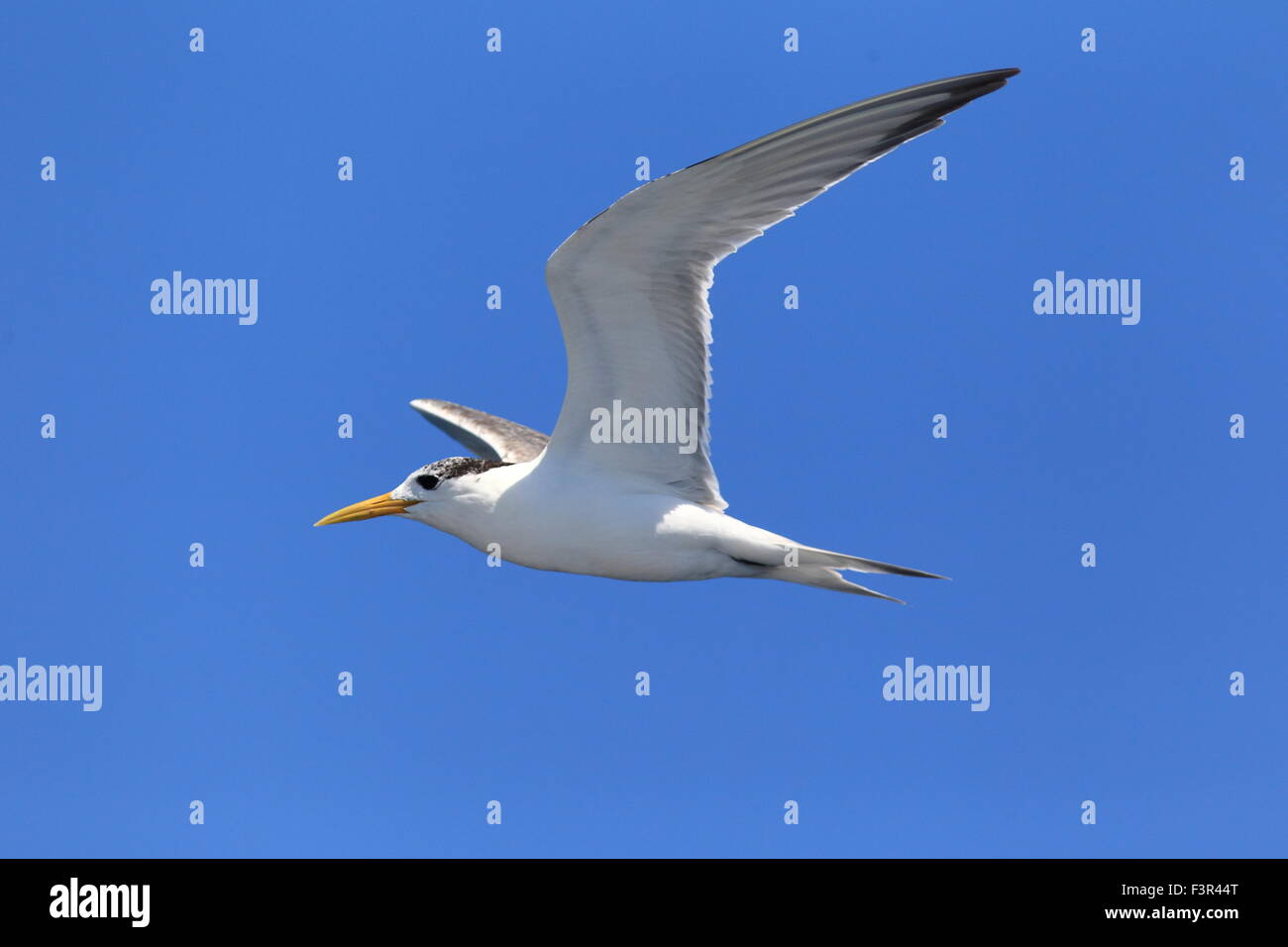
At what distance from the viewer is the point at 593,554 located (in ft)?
24.0

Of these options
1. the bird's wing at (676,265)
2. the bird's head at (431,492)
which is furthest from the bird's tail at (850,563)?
the bird's head at (431,492)

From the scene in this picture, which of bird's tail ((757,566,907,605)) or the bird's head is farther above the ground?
the bird's head

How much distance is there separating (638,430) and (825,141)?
6.47 feet

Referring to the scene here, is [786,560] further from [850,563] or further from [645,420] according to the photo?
[645,420]

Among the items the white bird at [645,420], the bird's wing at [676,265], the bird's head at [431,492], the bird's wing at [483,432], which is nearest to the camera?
the bird's wing at [676,265]

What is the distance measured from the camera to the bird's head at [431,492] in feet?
24.7

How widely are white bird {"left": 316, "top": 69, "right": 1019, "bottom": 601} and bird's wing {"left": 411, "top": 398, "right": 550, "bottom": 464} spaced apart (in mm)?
1681

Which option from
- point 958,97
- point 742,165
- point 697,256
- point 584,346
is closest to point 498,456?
point 584,346

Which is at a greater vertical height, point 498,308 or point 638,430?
point 498,308

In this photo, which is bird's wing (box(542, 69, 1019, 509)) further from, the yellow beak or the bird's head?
the yellow beak

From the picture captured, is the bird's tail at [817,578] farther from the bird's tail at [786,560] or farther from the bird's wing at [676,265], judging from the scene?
the bird's wing at [676,265]

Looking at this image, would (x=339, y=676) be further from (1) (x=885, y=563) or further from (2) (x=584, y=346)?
(1) (x=885, y=563)

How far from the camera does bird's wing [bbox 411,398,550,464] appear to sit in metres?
9.41

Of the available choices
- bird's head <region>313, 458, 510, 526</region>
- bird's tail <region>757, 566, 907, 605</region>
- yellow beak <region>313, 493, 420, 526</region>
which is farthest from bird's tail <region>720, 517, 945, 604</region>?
yellow beak <region>313, 493, 420, 526</region>
